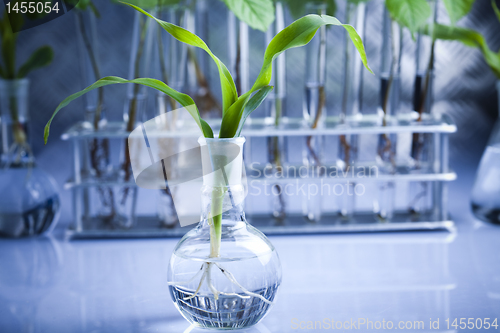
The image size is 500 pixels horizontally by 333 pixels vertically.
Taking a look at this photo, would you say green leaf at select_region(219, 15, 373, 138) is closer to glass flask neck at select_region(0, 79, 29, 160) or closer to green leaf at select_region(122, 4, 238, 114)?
green leaf at select_region(122, 4, 238, 114)

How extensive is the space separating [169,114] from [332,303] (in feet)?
1.28

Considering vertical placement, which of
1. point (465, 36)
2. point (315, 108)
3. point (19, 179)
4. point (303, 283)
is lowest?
point (303, 283)

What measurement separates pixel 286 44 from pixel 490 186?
0.57m

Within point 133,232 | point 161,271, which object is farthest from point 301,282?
point 133,232

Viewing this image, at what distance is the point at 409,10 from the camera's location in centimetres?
74

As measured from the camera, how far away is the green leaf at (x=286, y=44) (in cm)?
46

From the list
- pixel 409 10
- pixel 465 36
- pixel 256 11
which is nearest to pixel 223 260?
pixel 256 11

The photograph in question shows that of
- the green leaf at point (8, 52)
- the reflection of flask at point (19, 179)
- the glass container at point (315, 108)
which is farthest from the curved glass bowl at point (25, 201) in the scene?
the glass container at point (315, 108)

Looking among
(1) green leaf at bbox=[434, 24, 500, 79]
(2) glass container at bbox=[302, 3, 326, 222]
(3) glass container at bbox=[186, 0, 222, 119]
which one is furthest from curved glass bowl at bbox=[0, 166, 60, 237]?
(1) green leaf at bbox=[434, 24, 500, 79]

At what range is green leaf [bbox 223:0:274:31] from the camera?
70 centimetres

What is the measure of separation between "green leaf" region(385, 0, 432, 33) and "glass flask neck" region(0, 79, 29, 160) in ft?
1.93

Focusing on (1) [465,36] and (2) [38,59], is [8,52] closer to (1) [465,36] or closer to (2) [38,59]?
(2) [38,59]

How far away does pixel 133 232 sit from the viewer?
0.84m

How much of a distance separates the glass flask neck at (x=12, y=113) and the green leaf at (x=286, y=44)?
49 cm
